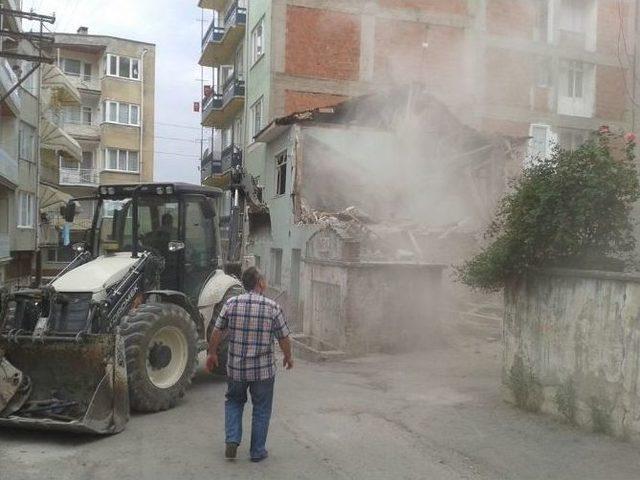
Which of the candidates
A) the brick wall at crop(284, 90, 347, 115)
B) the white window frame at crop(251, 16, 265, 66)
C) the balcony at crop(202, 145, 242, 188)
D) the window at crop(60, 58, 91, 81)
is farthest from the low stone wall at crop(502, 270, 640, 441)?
the window at crop(60, 58, 91, 81)

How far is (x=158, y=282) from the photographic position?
8070mm

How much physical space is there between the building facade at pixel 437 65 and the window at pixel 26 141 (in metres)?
7.48

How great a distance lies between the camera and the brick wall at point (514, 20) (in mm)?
19547

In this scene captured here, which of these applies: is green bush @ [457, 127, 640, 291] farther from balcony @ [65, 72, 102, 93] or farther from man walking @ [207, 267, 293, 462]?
balcony @ [65, 72, 102, 93]

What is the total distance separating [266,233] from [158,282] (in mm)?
13294

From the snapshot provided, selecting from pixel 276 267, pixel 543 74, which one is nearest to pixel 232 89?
pixel 276 267

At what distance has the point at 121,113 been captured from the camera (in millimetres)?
40000

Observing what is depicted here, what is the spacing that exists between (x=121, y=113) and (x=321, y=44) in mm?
20878

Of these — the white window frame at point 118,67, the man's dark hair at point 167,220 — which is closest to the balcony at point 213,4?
the white window frame at point 118,67

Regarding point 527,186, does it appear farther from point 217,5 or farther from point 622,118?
point 217,5

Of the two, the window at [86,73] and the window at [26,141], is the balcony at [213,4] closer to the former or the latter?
the window at [26,141]

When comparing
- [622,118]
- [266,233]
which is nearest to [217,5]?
[266,233]

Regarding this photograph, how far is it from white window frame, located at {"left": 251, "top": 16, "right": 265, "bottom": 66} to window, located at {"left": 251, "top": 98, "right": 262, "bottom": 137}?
4.99 feet

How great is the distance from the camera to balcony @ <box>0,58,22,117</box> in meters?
19.1
